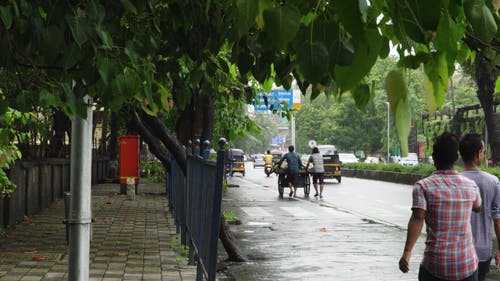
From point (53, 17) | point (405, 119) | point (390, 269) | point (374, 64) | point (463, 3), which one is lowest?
point (390, 269)

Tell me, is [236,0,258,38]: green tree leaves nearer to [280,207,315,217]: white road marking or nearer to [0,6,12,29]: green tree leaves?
[0,6,12,29]: green tree leaves

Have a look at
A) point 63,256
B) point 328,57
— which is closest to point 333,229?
point 63,256

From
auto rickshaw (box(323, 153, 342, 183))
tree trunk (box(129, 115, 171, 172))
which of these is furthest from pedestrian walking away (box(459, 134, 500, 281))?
auto rickshaw (box(323, 153, 342, 183))

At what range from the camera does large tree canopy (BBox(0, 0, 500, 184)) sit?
1.51m

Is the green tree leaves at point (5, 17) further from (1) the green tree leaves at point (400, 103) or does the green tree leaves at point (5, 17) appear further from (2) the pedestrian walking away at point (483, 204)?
(2) the pedestrian walking away at point (483, 204)

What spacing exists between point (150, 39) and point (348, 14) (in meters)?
2.91

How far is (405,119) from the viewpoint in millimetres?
1450

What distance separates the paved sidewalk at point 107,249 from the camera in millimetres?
7707

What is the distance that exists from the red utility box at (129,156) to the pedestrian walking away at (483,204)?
15.9 m

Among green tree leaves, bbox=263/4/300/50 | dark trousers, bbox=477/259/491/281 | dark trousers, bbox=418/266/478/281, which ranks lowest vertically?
dark trousers, bbox=477/259/491/281

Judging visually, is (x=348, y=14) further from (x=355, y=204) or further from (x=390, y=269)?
(x=355, y=204)

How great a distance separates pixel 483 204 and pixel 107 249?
5964mm

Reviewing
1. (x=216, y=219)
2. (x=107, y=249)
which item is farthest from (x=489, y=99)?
(x=216, y=219)

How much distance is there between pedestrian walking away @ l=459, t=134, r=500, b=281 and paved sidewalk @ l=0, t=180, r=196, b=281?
3434 millimetres
